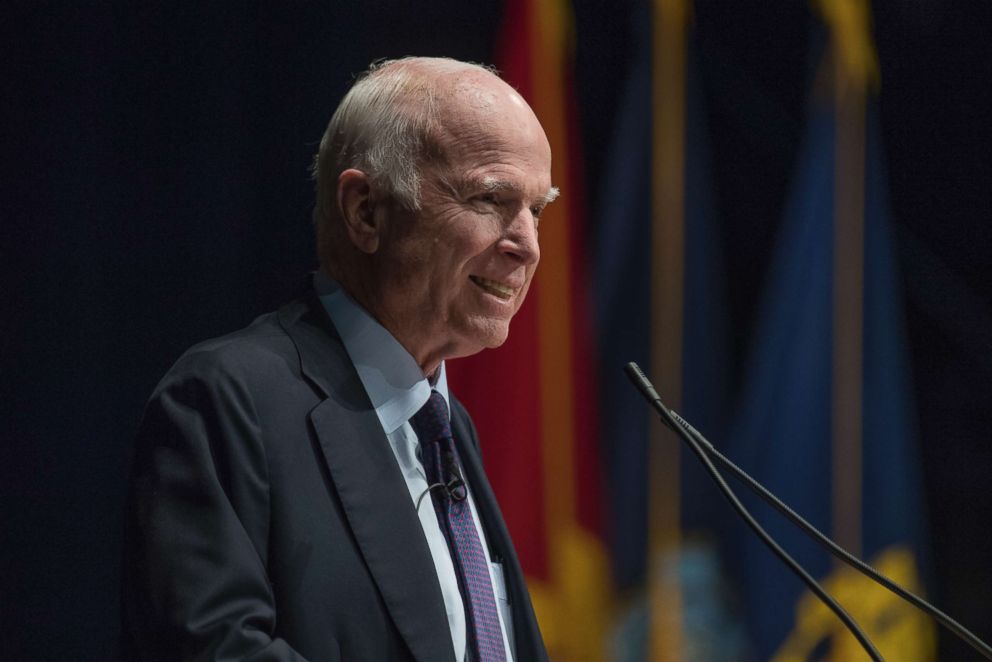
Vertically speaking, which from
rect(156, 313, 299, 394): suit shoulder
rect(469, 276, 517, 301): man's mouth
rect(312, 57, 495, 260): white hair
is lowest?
rect(156, 313, 299, 394): suit shoulder

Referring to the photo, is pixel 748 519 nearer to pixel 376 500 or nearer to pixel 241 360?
pixel 376 500

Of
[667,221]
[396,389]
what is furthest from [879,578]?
[667,221]

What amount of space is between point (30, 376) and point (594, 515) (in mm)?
1139

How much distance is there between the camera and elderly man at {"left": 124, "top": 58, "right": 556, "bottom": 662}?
1.17 metres

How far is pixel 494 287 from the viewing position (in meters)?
1.48

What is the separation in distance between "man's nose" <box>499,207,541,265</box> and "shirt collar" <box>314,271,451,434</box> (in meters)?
0.19

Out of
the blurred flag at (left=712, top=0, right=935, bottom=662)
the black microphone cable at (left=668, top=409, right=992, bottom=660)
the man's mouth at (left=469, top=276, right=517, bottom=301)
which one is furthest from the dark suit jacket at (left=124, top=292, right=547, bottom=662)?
the blurred flag at (left=712, top=0, right=935, bottom=662)

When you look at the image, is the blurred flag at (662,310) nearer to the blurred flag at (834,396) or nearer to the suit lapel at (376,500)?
the blurred flag at (834,396)

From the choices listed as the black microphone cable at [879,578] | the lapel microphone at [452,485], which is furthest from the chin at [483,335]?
the black microphone cable at [879,578]

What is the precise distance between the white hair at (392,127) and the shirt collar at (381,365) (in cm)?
15

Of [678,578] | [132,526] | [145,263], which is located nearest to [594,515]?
[678,578]

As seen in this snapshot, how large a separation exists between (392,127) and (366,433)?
0.39 metres

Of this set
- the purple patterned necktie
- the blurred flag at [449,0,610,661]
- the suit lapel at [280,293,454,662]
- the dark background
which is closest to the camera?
the suit lapel at [280,293,454,662]

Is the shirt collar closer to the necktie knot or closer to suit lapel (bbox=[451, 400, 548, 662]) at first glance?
the necktie knot
